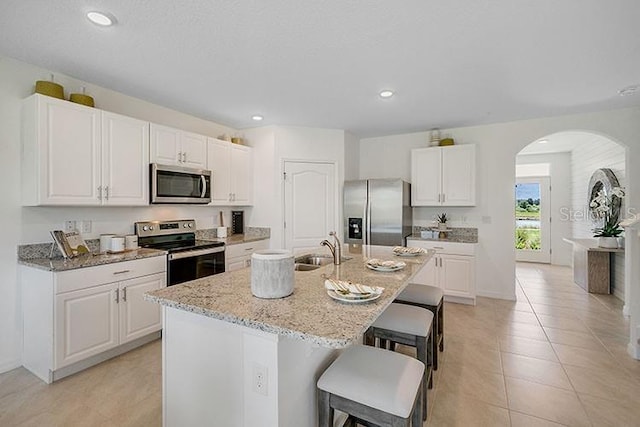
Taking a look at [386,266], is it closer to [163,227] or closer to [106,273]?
[106,273]

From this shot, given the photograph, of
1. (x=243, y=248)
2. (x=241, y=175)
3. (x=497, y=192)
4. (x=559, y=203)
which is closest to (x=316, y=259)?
(x=243, y=248)

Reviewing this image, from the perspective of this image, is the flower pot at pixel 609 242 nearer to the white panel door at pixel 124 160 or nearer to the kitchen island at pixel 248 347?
the kitchen island at pixel 248 347

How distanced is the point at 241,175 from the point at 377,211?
1990 millimetres

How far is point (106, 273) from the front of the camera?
8.12ft

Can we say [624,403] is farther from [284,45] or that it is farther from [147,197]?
[147,197]

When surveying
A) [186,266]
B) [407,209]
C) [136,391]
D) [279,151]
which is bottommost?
[136,391]

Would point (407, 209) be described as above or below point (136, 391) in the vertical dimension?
above

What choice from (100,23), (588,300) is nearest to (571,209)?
(588,300)

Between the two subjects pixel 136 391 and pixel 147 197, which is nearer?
pixel 136 391

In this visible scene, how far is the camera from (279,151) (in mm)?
4367

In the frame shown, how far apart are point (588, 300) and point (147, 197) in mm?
5698

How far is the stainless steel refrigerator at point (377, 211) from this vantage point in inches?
165

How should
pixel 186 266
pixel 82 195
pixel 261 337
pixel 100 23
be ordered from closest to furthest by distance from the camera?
pixel 261 337, pixel 100 23, pixel 82 195, pixel 186 266

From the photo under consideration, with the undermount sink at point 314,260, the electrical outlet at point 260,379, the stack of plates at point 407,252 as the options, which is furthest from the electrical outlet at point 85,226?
the stack of plates at point 407,252
